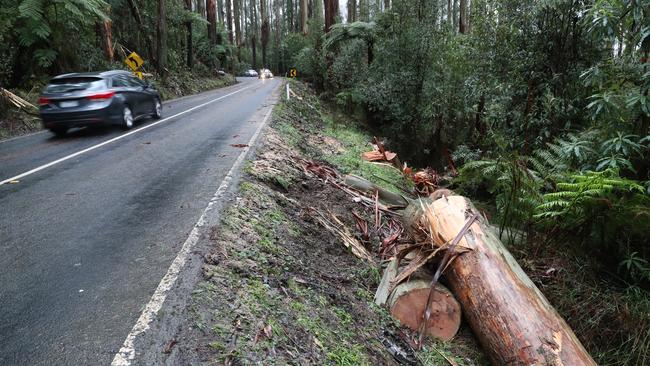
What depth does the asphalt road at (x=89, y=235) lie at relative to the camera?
3.30 metres

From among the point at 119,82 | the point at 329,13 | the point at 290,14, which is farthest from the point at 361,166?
the point at 290,14

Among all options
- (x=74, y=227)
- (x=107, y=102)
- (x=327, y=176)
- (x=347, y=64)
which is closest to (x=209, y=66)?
(x=347, y=64)

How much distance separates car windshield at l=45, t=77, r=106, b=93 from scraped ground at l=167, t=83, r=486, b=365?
6659 mm

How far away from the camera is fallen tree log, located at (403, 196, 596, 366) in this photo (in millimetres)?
3941

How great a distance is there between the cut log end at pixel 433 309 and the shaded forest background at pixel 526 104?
151 cm

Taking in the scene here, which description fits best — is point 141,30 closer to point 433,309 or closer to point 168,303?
point 168,303

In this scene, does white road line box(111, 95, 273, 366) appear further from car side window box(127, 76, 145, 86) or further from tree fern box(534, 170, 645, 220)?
car side window box(127, 76, 145, 86)

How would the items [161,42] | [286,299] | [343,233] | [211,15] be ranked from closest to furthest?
1. [286,299]
2. [343,233]
3. [161,42]
4. [211,15]

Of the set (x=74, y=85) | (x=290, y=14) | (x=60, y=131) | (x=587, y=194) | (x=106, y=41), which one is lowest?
(x=587, y=194)

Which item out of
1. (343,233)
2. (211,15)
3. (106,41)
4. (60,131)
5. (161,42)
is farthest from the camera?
(211,15)

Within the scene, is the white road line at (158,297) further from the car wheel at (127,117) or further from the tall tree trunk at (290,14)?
the tall tree trunk at (290,14)

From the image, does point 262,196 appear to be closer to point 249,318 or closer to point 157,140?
point 249,318

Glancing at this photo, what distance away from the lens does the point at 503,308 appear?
14.1ft

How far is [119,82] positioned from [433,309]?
11.2 meters
